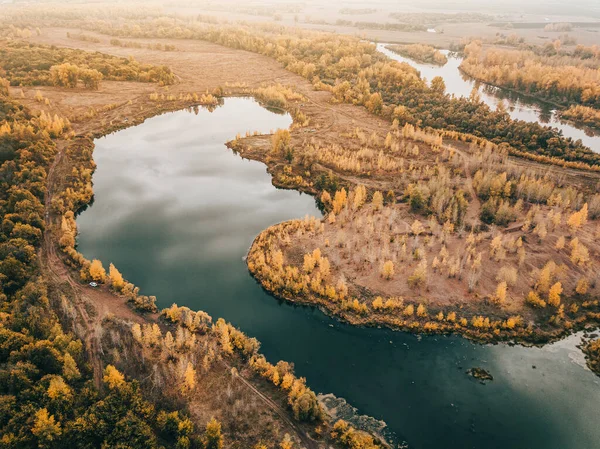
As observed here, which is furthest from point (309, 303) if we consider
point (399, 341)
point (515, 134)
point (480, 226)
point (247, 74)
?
point (247, 74)

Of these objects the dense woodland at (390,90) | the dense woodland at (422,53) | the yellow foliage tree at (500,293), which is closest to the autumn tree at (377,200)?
the yellow foliage tree at (500,293)

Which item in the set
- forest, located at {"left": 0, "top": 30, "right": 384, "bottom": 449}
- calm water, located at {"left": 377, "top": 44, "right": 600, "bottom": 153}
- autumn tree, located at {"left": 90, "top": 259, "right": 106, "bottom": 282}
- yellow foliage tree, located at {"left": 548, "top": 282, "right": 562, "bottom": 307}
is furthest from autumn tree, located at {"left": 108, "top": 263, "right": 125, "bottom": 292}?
calm water, located at {"left": 377, "top": 44, "right": 600, "bottom": 153}

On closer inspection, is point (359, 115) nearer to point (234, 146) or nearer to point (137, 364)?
point (234, 146)

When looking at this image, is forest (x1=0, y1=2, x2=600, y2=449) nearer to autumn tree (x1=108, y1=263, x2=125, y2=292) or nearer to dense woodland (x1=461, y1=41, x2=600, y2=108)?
autumn tree (x1=108, y1=263, x2=125, y2=292)

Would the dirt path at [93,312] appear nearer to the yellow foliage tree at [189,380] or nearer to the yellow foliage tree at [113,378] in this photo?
the yellow foliage tree at [113,378]

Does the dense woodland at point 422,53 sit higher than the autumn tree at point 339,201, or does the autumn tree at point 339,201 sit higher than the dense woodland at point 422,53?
the dense woodland at point 422,53
